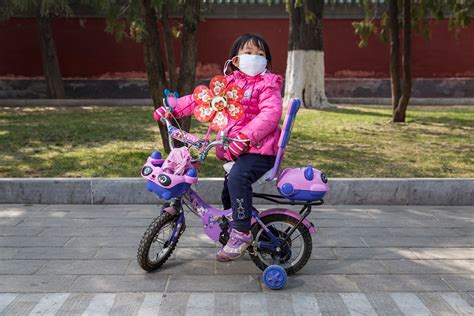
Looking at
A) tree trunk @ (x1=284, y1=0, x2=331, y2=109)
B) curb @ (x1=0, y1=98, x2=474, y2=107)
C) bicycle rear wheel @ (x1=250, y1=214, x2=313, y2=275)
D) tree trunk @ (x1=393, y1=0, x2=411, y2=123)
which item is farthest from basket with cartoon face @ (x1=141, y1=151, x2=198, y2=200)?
curb @ (x1=0, y1=98, x2=474, y2=107)

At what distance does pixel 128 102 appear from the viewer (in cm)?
1633

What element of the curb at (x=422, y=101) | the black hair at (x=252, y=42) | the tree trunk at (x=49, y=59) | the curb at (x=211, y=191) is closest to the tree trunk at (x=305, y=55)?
the curb at (x=422, y=101)

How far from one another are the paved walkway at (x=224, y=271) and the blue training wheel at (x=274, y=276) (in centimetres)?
6

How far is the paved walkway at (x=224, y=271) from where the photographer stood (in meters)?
3.59

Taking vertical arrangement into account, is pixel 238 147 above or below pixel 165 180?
above

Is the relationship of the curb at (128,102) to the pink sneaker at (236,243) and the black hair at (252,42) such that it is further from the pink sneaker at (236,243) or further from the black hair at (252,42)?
the pink sneaker at (236,243)

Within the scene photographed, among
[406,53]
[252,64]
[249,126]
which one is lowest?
[249,126]

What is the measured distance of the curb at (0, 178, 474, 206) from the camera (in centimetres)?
601

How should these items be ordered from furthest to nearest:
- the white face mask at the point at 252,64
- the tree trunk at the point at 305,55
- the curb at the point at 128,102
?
the curb at the point at 128,102 → the tree trunk at the point at 305,55 → the white face mask at the point at 252,64

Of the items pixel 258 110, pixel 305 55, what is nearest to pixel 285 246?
pixel 258 110

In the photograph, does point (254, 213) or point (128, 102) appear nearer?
point (254, 213)

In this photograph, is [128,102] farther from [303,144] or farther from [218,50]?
[303,144]

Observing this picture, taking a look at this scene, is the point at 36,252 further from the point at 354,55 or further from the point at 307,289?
the point at 354,55

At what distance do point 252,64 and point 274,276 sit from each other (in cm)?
152
